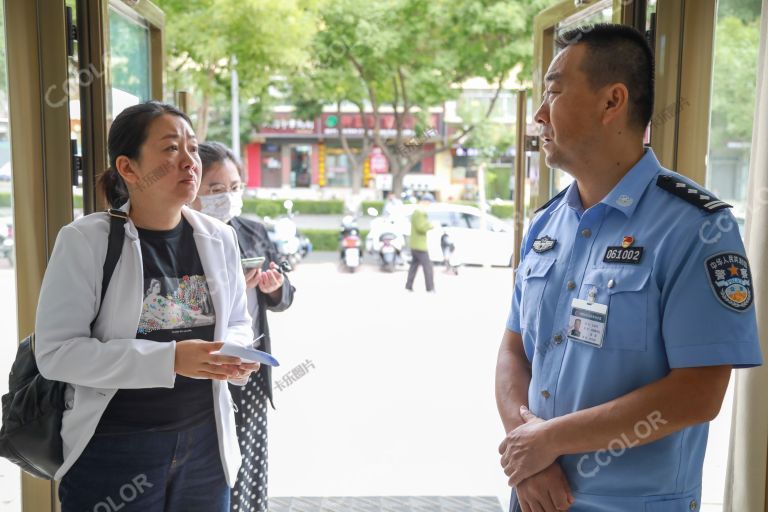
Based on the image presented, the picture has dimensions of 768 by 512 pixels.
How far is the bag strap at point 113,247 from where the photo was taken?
159 centimetres

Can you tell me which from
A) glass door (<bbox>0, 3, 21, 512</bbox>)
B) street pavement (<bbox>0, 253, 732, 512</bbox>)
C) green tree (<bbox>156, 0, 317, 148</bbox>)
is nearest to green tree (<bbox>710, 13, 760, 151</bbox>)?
street pavement (<bbox>0, 253, 732, 512</bbox>)

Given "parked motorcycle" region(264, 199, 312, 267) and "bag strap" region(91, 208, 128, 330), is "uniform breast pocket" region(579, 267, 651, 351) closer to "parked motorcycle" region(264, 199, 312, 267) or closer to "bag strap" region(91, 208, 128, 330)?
"bag strap" region(91, 208, 128, 330)

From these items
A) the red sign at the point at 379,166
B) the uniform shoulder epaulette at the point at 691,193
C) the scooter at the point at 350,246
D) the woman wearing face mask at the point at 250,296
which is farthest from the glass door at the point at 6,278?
the red sign at the point at 379,166

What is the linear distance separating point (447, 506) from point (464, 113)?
13.5m

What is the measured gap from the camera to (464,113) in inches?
627

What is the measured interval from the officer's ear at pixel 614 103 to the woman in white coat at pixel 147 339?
94 centimetres

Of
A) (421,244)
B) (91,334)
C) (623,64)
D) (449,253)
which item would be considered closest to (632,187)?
(623,64)

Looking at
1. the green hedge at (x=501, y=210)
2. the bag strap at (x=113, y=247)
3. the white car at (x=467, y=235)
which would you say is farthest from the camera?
the green hedge at (x=501, y=210)

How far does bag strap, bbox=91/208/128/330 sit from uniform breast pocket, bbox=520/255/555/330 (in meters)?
0.91

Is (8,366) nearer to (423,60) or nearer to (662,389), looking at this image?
(662,389)

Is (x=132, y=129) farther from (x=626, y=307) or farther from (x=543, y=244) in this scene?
(x=626, y=307)

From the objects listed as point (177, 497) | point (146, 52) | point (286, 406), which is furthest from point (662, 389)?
point (286, 406)

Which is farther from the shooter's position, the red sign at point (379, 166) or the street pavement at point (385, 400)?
the red sign at point (379, 166)

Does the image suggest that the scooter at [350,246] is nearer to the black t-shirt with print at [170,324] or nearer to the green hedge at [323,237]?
the green hedge at [323,237]
